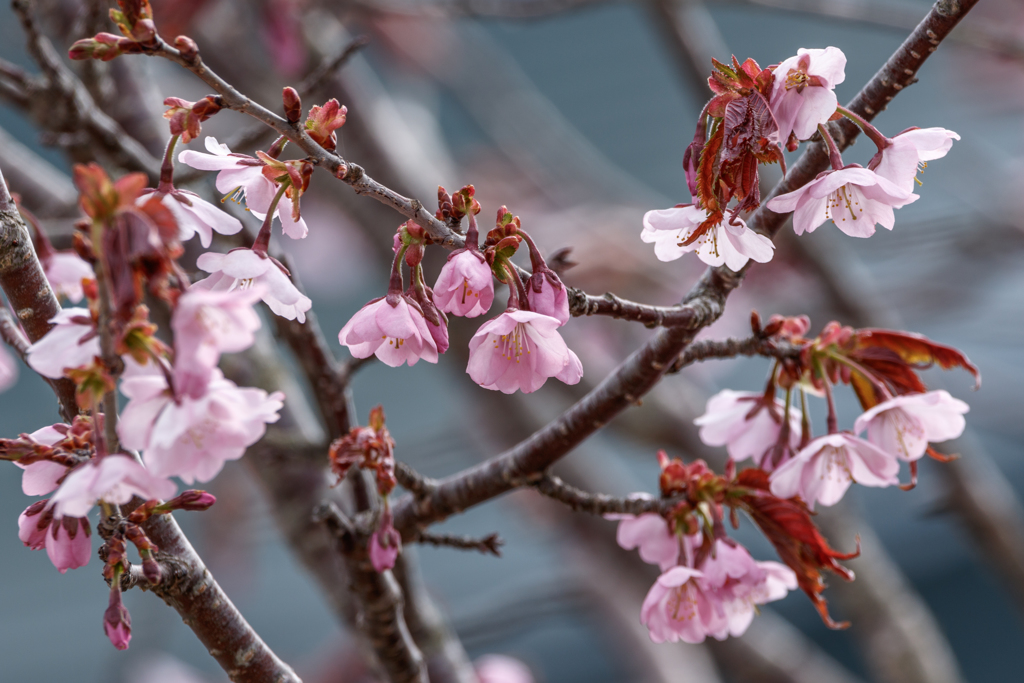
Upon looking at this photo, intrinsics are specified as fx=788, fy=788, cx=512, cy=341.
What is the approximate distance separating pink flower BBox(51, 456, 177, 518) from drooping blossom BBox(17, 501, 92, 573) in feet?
0.38

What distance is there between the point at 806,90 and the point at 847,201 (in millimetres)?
84

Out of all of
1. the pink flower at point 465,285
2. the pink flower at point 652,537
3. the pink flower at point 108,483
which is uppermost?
the pink flower at point 465,285

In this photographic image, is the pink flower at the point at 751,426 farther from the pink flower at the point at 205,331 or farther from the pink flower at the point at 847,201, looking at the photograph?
the pink flower at the point at 205,331

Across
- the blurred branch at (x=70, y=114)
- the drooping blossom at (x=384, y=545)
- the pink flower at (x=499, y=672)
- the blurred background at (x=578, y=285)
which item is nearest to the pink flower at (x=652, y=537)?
the drooping blossom at (x=384, y=545)

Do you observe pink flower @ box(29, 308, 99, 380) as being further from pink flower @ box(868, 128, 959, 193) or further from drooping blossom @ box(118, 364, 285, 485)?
pink flower @ box(868, 128, 959, 193)

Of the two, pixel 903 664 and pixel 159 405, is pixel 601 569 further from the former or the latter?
pixel 159 405

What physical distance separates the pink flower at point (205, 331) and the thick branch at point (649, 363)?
0.29 metres

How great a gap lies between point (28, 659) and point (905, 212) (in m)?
4.19

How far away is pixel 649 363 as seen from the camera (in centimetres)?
56

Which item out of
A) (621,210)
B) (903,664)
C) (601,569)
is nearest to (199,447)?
(903,664)

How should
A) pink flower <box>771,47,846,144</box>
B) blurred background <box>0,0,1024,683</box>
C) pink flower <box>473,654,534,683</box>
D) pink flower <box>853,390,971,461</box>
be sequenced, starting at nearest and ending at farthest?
pink flower <box>771,47,846,144</box>
pink flower <box>853,390,971,461</box>
pink flower <box>473,654,534,683</box>
blurred background <box>0,0,1024,683</box>

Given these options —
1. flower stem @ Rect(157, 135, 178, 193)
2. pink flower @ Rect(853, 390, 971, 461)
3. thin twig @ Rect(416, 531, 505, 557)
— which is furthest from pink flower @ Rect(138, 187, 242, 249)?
pink flower @ Rect(853, 390, 971, 461)

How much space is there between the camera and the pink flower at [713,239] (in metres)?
0.44

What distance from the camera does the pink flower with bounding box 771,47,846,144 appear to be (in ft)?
1.39
